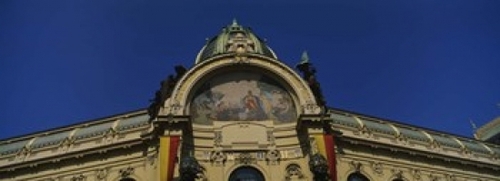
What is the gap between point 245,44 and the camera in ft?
121

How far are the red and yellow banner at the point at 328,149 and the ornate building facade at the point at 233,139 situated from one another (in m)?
0.07

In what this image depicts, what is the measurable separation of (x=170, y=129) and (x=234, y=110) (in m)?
4.74

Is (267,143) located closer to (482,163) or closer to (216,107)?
(216,107)

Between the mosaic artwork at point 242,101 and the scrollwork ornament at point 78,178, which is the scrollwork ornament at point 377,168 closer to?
the mosaic artwork at point 242,101

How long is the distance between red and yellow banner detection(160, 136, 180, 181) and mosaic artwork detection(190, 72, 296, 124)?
2.84m

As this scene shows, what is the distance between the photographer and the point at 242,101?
34.0 meters

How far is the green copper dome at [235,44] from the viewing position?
36.7 m

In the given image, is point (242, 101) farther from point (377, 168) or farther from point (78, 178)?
point (78, 178)

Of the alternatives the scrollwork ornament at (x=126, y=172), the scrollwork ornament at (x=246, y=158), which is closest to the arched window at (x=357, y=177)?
the scrollwork ornament at (x=246, y=158)

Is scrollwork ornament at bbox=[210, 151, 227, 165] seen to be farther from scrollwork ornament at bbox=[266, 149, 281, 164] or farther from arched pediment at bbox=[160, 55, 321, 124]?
scrollwork ornament at bbox=[266, 149, 281, 164]

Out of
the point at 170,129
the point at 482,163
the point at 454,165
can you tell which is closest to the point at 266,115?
the point at 170,129

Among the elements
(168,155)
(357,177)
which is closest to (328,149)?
(357,177)

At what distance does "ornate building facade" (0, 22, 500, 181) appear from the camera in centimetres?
3097

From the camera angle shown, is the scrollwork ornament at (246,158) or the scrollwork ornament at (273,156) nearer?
the scrollwork ornament at (246,158)
